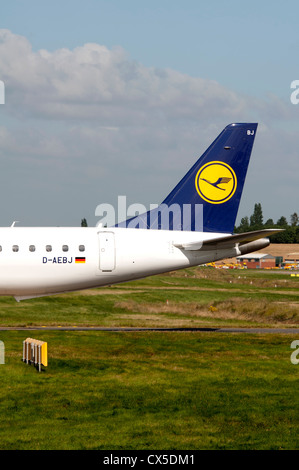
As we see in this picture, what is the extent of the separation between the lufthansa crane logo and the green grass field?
28.7 ft

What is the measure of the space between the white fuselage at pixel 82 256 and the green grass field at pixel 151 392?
130 inches

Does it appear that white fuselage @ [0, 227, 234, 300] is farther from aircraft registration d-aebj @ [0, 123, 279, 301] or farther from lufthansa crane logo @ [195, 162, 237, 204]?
lufthansa crane logo @ [195, 162, 237, 204]

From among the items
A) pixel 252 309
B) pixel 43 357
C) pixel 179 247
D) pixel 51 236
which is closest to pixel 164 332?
pixel 179 247

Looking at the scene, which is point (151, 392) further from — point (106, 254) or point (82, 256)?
point (82, 256)

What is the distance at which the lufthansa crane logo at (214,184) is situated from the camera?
41250 mm

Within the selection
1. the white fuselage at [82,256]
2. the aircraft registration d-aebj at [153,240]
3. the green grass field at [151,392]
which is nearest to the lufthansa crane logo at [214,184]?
the aircraft registration d-aebj at [153,240]

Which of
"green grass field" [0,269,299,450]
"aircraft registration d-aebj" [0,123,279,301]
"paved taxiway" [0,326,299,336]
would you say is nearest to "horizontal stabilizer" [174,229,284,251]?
"aircraft registration d-aebj" [0,123,279,301]

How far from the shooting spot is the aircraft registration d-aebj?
3956 cm

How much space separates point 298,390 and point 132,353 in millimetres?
9470

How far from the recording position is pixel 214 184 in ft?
136

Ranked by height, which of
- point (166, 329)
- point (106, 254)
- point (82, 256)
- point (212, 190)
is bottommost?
point (166, 329)

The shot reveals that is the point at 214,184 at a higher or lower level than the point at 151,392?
higher

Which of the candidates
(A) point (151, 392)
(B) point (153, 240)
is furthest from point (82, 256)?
(A) point (151, 392)

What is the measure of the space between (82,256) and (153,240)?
4.51m
